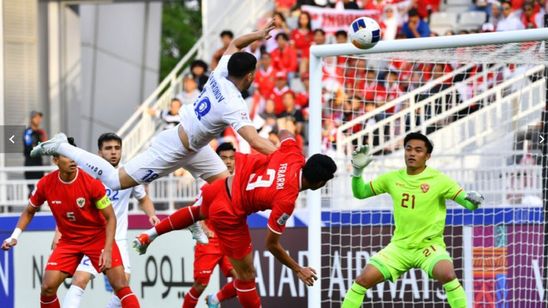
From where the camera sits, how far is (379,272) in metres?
12.2

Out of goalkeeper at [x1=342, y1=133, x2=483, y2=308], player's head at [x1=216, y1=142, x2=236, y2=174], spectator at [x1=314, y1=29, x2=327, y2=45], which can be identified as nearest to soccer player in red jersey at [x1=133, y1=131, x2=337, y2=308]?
goalkeeper at [x1=342, y1=133, x2=483, y2=308]

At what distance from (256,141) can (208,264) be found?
10.3 ft

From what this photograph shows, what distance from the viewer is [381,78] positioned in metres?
16.7

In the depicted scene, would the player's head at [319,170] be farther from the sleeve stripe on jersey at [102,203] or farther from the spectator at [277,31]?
the spectator at [277,31]

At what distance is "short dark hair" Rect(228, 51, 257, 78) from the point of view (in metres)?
11.3

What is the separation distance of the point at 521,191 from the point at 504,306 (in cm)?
136

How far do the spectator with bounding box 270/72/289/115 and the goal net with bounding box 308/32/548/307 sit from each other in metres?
1.68

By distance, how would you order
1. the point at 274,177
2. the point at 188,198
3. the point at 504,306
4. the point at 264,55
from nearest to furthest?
the point at 274,177
the point at 504,306
the point at 188,198
the point at 264,55

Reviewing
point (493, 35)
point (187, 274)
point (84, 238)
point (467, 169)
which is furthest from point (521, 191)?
point (84, 238)

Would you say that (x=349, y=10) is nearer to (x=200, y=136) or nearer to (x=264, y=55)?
(x=264, y=55)

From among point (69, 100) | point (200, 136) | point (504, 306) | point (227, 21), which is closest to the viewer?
point (200, 136)

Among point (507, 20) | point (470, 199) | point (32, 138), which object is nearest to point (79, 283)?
point (470, 199)

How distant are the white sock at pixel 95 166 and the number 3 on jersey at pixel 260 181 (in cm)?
157

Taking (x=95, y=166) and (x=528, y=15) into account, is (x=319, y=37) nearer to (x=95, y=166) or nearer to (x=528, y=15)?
(x=528, y=15)
